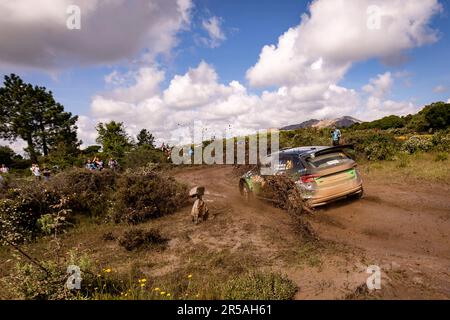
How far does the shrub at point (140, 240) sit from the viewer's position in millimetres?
7379

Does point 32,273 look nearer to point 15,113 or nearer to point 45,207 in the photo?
point 45,207

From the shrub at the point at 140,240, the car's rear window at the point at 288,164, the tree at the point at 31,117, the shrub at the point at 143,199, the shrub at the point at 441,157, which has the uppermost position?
the tree at the point at 31,117

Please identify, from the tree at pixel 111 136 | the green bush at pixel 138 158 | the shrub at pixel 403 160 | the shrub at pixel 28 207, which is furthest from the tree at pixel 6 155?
the shrub at pixel 403 160

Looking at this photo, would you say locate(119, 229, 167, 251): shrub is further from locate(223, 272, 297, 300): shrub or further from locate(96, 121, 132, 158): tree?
locate(96, 121, 132, 158): tree

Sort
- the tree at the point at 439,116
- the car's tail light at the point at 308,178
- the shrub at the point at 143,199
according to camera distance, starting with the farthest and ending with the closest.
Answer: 1. the tree at the point at 439,116
2. the shrub at the point at 143,199
3. the car's tail light at the point at 308,178

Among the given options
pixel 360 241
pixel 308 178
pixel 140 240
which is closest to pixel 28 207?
pixel 140 240

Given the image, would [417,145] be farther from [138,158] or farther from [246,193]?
[138,158]

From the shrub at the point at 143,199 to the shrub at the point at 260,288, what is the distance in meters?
5.96

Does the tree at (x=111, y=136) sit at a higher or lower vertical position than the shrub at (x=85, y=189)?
higher

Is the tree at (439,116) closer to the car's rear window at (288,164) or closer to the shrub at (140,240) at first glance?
the car's rear window at (288,164)

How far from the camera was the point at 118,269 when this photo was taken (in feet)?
20.7

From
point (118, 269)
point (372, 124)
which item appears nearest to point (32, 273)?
point (118, 269)

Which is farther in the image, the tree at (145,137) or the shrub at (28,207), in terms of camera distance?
the tree at (145,137)
